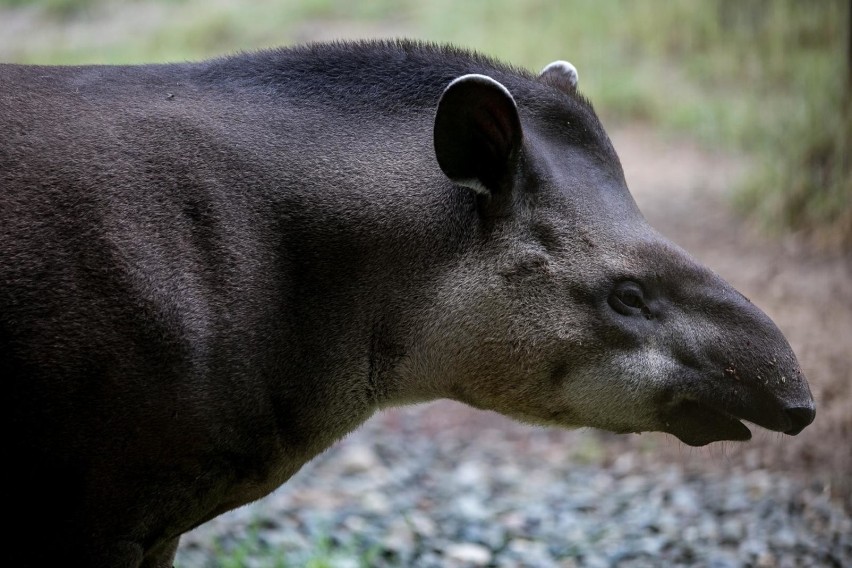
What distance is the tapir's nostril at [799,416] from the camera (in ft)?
10.7

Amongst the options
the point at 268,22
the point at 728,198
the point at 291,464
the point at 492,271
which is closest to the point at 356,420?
the point at 291,464

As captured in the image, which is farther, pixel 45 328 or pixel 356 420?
pixel 356 420

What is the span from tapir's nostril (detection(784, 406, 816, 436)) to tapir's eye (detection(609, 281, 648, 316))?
57cm

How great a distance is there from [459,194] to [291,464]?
1012 mm

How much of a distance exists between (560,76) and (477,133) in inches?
30.0

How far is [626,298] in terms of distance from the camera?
331cm

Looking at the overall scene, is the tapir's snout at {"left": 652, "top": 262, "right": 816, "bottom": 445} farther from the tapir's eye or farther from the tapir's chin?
the tapir's eye

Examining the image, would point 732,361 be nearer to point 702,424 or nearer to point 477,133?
point 702,424

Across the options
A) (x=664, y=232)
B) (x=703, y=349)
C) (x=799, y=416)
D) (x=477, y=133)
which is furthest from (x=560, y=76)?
(x=664, y=232)

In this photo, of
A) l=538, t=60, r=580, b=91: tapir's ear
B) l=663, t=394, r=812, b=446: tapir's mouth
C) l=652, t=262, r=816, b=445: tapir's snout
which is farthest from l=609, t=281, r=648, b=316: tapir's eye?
l=538, t=60, r=580, b=91: tapir's ear

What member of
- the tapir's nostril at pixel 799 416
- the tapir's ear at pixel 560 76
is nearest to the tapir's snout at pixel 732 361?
the tapir's nostril at pixel 799 416

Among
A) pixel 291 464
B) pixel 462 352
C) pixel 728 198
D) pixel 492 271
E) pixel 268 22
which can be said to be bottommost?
pixel 728 198

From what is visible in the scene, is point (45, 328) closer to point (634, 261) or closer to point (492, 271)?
point (492, 271)

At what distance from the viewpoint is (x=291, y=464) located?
3.27 meters
